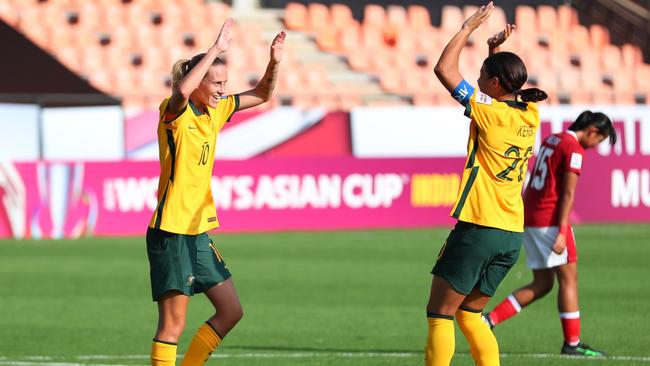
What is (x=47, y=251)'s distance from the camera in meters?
16.6

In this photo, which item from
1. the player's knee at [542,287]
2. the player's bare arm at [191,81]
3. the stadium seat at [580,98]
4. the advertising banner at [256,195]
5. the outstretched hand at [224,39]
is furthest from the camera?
the stadium seat at [580,98]

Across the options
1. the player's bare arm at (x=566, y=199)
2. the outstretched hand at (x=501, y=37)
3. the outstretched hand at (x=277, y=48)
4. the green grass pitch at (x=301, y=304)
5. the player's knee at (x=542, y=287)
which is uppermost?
the outstretched hand at (x=501, y=37)

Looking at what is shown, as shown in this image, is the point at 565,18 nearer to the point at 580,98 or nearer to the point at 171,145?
the point at 580,98

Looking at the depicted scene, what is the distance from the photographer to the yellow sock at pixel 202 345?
21.2 ft

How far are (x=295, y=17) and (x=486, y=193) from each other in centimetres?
2169

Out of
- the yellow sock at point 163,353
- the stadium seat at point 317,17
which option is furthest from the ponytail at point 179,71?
the stadium seat at point 317,17

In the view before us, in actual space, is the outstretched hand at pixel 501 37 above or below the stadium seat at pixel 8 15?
below

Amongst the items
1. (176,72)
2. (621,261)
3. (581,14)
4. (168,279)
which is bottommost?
(621,261)

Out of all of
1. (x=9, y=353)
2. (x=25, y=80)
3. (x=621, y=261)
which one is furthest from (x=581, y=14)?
(x=9, y=353)

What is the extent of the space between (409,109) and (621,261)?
22.9 ft

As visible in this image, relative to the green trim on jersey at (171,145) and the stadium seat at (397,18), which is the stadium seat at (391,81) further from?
the green trim on jersey at (171,145)

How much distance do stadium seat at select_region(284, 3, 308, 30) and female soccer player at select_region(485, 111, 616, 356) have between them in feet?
62.2

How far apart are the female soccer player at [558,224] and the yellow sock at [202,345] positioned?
293 cm

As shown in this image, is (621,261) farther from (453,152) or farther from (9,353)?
(9,353)
